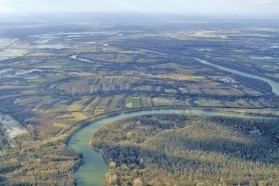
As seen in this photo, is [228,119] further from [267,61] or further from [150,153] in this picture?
[267,61]

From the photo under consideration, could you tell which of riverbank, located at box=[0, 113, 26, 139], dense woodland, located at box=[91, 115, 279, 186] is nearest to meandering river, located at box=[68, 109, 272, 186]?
dense woodland, located at box=[91, 115, 279, 186]

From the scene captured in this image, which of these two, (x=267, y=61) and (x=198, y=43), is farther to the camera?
(x=198, y=43)

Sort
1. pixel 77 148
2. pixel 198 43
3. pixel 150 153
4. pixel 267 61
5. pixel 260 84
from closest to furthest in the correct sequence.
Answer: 1. pixel 150 153
2. pixel 77 148
3. pixel 260 84
4. pixel 267 61
5. pixel 198 43

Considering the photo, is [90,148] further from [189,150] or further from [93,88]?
[93,88]

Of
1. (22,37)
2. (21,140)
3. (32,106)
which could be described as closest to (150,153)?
(21,140)

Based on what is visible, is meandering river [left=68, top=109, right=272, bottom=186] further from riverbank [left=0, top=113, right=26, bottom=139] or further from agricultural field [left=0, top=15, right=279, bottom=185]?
riverbank [left=0, top=113, right=26, bottom=139]
